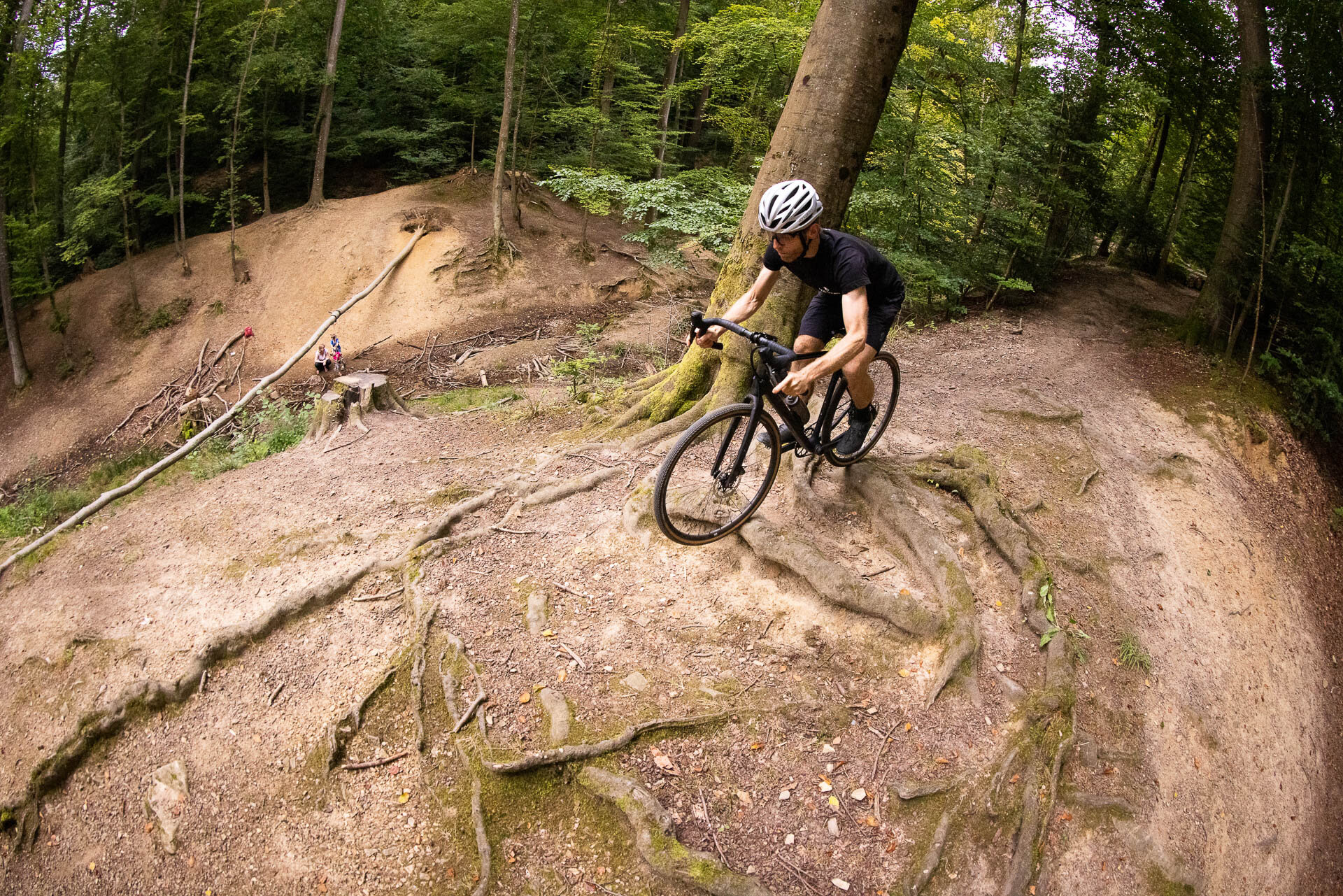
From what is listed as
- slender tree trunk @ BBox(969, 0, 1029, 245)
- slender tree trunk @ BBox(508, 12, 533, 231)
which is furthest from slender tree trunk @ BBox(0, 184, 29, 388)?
slender tree trunk @ BBox(969, 0, 1029, 245)

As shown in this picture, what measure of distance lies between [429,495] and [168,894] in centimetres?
320

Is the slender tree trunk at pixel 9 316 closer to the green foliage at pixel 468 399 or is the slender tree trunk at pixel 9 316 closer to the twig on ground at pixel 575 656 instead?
the green foliage at pixel 468 399

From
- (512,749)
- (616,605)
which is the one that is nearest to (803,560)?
(616,605)

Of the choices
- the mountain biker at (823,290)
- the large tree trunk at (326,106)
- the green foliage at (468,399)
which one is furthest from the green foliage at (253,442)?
the large tree trunk at (326,106)

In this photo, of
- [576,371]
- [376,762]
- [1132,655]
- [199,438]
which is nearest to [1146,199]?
[576,371]

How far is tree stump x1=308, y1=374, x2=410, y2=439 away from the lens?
871 centimetres

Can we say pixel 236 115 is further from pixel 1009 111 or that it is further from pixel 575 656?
pixel 575 656

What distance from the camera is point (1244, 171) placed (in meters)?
11.0

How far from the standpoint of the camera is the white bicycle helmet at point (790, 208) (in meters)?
3.55

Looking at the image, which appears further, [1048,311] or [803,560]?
[1048,311]

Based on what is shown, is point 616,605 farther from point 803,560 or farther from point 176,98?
point 176,98

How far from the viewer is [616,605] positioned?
14.2ft

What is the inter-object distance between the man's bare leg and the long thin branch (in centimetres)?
925

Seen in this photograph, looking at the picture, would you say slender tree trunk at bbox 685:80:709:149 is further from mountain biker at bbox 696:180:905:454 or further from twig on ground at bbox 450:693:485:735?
twig on ground at bbox 450:693:485:735
